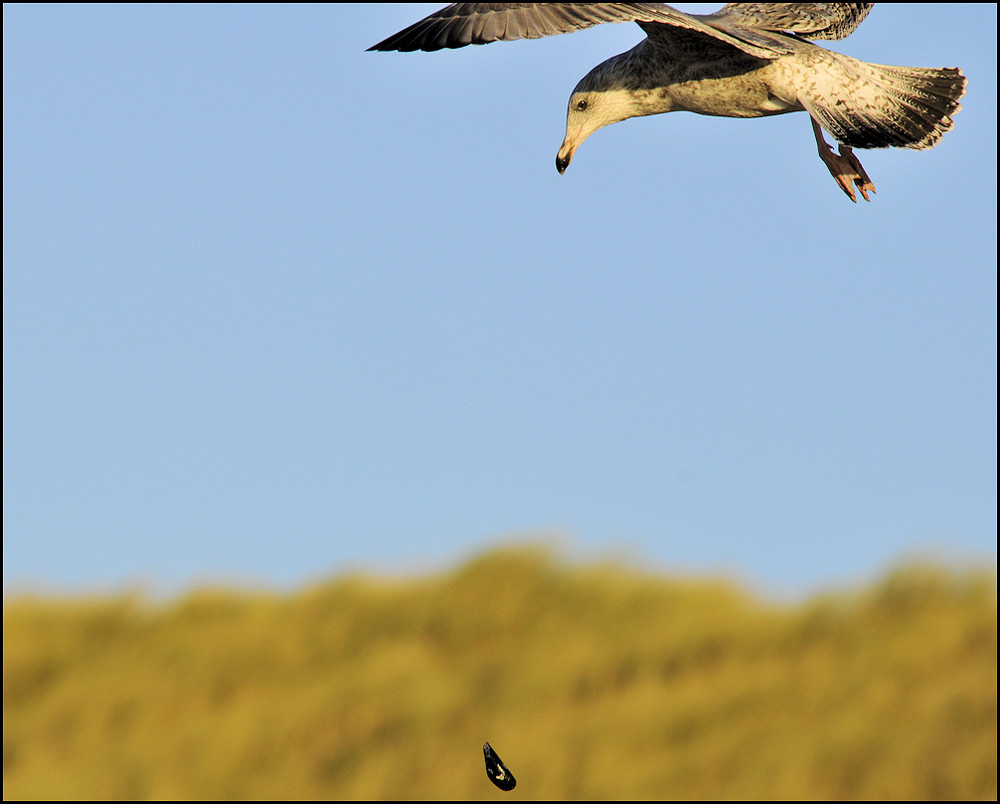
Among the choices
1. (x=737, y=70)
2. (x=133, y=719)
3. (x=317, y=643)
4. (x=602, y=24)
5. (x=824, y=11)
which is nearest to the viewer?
(x=602, y=24)

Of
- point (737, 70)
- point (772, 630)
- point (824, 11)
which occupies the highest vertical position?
point (772, 630)

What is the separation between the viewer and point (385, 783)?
14.7 meters

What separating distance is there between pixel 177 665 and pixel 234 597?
53.1 inches

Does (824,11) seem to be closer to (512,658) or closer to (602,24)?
(602,24)

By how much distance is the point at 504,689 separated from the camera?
632 inches

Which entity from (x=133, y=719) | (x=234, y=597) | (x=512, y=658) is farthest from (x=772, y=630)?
(x=133, y=719)

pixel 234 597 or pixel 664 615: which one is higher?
pixel 234 597

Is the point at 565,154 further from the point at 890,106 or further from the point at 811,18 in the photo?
the point at 811,18

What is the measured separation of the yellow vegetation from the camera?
1485 centimetres

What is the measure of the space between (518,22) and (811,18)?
6.76 ft

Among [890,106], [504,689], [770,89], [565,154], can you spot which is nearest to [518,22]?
[565,154]

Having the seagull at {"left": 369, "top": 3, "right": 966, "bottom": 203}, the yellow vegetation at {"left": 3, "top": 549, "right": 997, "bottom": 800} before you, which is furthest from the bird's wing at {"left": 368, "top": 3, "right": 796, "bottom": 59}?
the yellow vegetation at {"left": 3, "top": 549, "right": 997, "bottom": 800}

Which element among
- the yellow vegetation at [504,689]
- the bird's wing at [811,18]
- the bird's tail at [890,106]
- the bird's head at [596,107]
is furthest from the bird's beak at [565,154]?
the yellow vegetation at [504,689]

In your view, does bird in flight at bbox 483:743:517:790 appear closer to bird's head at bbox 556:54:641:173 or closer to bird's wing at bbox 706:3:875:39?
bird's head at bbox 556:54:641:173
